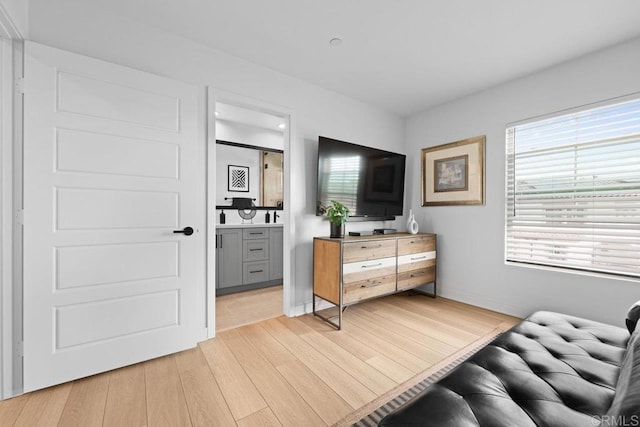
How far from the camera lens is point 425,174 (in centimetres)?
359

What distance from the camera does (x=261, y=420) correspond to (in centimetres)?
139

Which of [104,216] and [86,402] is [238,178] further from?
[86,402]

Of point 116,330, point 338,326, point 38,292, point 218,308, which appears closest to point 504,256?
point 338,326

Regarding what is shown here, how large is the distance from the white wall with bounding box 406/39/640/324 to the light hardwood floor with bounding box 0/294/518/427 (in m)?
0.47

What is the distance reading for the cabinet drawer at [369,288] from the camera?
2550mm

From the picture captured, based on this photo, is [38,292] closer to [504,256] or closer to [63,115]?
[63,115]

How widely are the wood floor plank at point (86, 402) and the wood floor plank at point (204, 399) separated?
41 centimetres

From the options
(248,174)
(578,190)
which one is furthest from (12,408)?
(578,190)

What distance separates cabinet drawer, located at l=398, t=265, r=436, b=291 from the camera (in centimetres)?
301

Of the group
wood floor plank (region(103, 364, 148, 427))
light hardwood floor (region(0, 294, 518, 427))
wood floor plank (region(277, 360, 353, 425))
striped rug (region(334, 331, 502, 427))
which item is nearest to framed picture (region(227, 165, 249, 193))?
light hardwood floor (region(0, 294, 518, 427))

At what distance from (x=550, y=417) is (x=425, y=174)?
9.91 ft

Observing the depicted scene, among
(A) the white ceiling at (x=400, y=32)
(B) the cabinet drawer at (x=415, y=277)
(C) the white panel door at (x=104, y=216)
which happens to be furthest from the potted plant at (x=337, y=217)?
(A) the white ceiling at (x=400, y=32)

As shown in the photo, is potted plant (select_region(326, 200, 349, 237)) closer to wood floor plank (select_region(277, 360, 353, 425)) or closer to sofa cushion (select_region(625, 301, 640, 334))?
wood floor plank (select_region(277, 360, 353, 425))

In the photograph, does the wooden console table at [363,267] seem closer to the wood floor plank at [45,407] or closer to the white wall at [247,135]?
the wood floor plank at [45,407]
